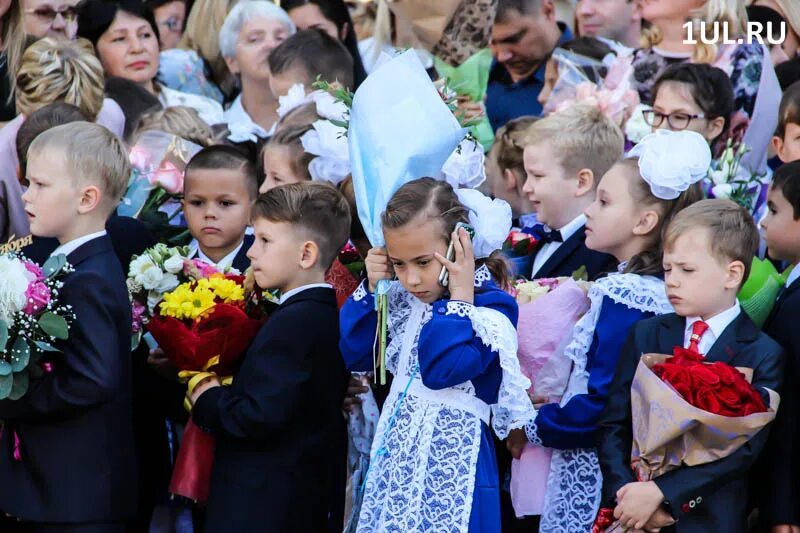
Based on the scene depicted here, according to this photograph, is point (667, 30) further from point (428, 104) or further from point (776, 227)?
point (428, 104)

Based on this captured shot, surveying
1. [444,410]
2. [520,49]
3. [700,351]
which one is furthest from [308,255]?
[520,49]

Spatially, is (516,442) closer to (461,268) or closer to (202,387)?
(461,268)

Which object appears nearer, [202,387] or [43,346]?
[43,346]

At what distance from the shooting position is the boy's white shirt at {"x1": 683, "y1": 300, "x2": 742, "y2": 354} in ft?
14.6

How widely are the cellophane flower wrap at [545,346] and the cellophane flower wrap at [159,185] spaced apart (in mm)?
1937

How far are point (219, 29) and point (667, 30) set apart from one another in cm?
288

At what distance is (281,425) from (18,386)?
3.06 feet

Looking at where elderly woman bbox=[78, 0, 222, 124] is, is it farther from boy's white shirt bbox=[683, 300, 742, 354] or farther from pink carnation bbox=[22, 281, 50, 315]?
boy's white shirt bbox=[683, 300, 742, 354]

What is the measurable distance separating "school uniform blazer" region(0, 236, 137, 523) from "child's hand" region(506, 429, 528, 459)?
4.70 ft

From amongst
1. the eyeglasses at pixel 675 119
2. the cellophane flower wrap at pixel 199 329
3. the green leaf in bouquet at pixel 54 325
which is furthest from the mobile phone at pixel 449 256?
the eyeglasses at pixel 675 119

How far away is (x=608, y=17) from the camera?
25.9 ft

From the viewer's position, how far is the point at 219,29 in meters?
8.23

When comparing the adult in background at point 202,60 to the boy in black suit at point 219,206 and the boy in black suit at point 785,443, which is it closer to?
the boy in black suit at point 219,206

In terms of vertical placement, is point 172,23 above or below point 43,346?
above
